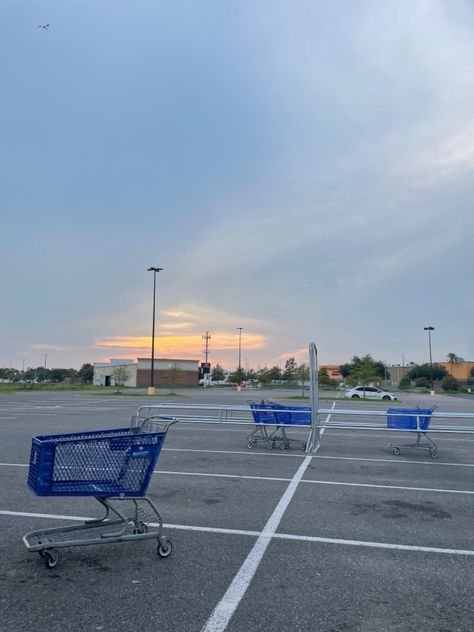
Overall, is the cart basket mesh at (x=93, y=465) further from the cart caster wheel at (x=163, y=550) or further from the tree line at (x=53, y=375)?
the tree line at (x=53, y=375)

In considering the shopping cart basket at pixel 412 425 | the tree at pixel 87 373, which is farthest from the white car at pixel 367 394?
the tree at pixel 87 373

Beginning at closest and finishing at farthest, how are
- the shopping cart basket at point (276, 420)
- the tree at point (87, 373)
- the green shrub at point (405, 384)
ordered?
the shopping cart basket at point (276, 420)
the green shrub at point (405, 384)
the tree at point (87, 373)

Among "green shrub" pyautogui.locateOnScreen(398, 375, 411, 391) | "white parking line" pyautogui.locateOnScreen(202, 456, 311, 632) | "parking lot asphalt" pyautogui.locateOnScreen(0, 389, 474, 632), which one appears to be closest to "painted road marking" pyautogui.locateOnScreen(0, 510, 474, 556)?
"parking lot asphalt" pyautogui.locateOnScreen(0, 389, 474, 632)

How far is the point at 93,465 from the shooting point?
4312 mm

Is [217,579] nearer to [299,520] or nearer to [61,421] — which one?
[299,520]

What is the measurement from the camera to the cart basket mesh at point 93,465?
13.3ft

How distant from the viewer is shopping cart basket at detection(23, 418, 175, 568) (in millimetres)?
4059

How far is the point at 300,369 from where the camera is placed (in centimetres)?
5306

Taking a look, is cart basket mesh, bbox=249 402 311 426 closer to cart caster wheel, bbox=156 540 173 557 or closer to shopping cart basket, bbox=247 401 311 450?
shopping cart basket, bbox=247 401 311 450

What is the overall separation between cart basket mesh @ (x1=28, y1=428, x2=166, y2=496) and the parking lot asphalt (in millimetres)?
577

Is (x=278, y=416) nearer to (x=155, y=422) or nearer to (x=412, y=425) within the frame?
(x=412, y=425)

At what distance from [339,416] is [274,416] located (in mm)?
10528

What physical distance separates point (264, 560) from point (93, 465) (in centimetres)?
164

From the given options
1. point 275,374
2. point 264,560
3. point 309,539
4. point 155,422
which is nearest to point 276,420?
point 155,422
